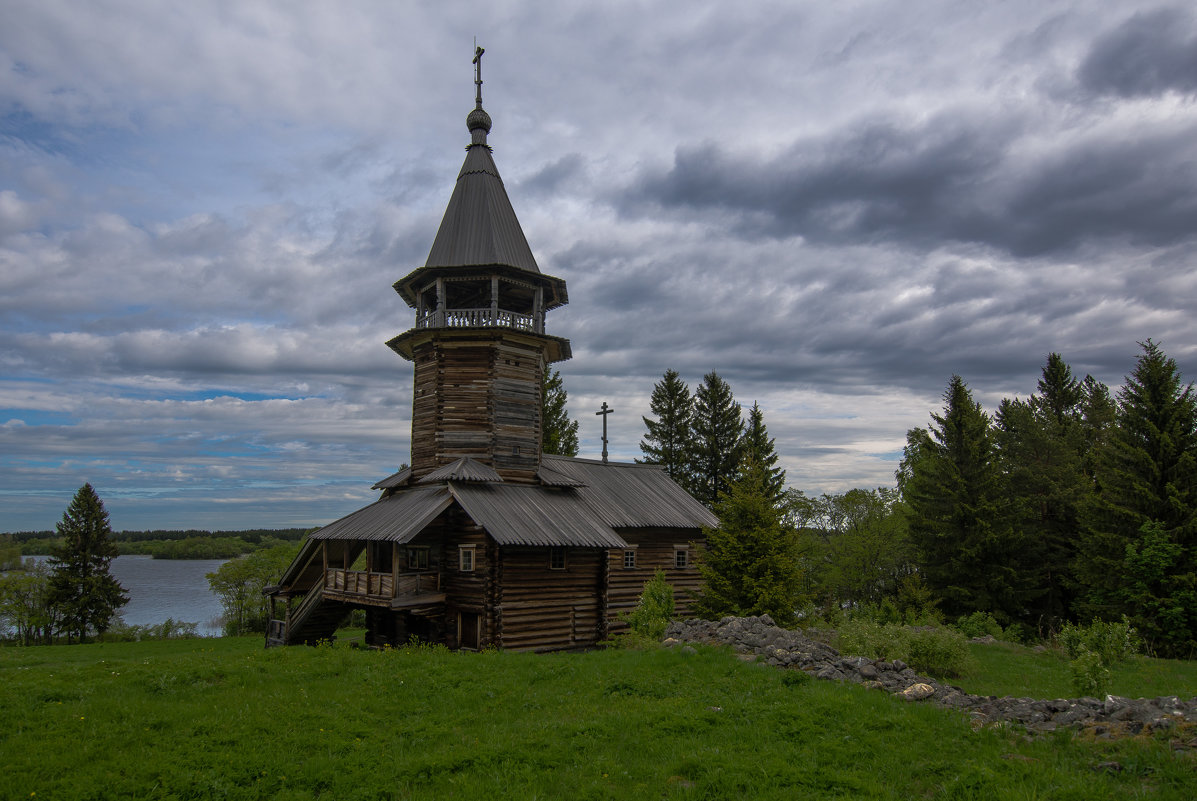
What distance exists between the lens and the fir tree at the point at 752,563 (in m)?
19.2

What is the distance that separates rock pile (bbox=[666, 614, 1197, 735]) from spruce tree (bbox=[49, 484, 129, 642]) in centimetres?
4696

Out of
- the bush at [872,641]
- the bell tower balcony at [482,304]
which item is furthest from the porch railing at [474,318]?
the bush at [872,641]

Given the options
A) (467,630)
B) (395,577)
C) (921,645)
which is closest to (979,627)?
(921,645)

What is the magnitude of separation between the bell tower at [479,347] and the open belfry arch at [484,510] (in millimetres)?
61

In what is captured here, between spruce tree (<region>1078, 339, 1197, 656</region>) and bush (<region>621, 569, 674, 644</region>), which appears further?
spruce tree (<region>1078, 339, 1197, 656</region>)

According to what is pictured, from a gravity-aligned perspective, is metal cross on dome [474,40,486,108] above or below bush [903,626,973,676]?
above

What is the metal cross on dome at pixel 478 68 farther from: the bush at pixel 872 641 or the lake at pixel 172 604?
the lake at pixel 172 604

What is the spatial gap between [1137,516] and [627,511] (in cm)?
2130

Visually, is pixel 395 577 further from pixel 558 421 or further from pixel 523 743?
pixel 558 421

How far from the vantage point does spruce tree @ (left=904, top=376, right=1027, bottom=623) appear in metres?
31.5

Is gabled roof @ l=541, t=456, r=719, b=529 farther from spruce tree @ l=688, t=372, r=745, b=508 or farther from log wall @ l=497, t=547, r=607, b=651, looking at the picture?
spruce tree @ l=688, t=372, r=745, b=508

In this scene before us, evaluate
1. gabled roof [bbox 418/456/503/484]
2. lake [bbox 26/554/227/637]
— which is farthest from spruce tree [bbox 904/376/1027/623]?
lake [bbox 26/554/227/637]

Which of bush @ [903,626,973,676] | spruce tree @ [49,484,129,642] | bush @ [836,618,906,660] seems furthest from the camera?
spruce tree @ [49,484,129,642]

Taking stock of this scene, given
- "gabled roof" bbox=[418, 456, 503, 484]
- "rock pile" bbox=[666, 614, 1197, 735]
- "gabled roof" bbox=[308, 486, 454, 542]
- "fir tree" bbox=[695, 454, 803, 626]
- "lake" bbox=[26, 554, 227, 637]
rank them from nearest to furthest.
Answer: "rock pile" bbox=[666, 614, 1197, 735] < "fir tree" bbox=[695, 454, 803, 626] < "gabled roof" bbox=[308, 486, 454, 542] < "gabled roof" bbox=[418, 456, 503, 484] < "lake" bbox=[26, 554, 227, 637]
